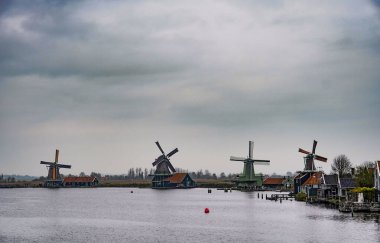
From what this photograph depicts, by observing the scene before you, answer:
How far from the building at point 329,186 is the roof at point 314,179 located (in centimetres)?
464

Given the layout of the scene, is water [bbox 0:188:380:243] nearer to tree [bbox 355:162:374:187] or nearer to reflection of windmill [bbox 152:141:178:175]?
tree [bbox 355:162:374:187]

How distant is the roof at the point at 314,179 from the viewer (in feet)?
396

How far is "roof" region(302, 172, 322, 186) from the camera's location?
121 m

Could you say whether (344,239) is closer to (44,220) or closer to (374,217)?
(374,217)

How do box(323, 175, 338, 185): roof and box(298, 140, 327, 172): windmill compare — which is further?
box(298, 140, 327, 172): windmill

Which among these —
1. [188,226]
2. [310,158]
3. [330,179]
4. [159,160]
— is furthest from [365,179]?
[159,160]

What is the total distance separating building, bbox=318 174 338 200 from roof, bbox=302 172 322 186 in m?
4.64

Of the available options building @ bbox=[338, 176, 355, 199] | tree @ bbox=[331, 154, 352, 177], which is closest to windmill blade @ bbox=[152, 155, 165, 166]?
tree @ bbox=[331, 154, 352, 177]

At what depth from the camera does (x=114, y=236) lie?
193 ft

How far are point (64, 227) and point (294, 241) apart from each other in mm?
28872

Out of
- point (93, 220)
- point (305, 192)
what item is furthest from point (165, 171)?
point (93, 220)

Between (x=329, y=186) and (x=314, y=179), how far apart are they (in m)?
13.3

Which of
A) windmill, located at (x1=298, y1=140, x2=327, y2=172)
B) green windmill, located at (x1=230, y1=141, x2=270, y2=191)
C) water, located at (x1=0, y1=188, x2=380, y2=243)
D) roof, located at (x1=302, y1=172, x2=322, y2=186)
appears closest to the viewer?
water, located at (x1=0, y1=188, x2=380, y2=243)

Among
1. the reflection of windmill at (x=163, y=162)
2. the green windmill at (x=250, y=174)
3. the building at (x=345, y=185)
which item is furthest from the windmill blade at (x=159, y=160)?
the building at (x=345, y=185)
